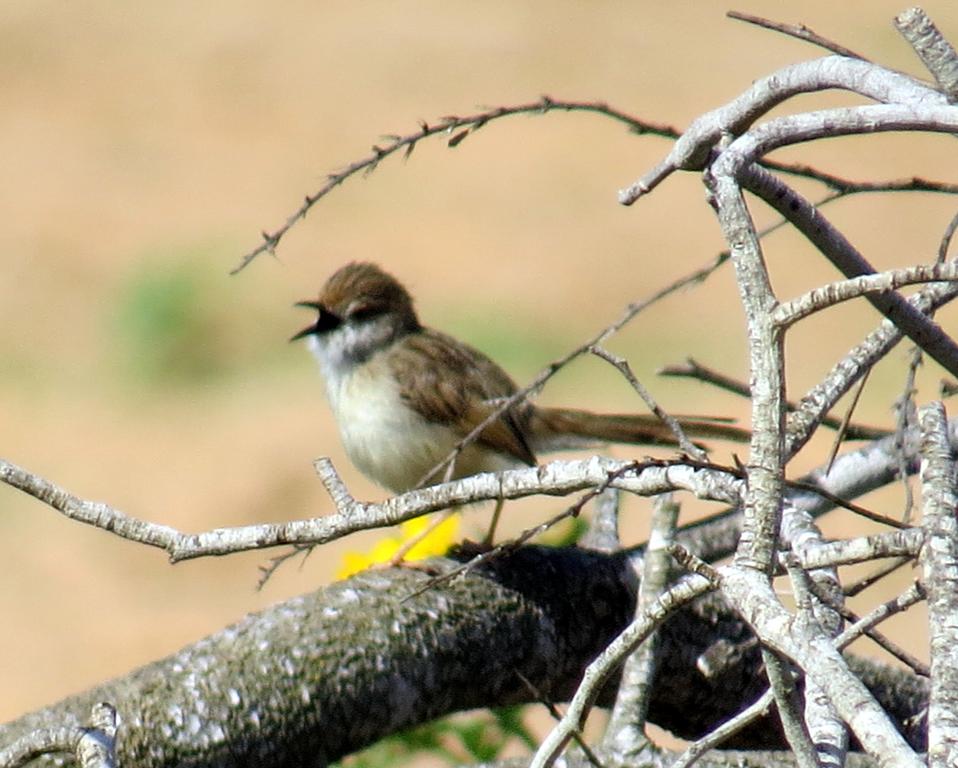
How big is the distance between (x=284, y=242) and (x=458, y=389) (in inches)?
325

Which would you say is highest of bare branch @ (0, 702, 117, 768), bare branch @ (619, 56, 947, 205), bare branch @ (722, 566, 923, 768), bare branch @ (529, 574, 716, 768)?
bare branch @ (619, 56, 947, 205)

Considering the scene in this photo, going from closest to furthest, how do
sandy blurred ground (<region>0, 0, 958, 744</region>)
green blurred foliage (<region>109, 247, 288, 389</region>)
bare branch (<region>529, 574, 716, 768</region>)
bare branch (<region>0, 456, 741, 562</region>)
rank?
bare branch (<region>529, 574, 716, 768</region>), bare branch (<region>0, 456, 741, 562</region>), sandy blurred ground (<region>0, 0, 958, 744</region>), green blurred foliage (<region>109, 247, 288, 389</region>)

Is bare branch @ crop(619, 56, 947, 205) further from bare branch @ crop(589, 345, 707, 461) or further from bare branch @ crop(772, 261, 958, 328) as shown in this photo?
bare branch @ crop(772, 261, 958, 328)

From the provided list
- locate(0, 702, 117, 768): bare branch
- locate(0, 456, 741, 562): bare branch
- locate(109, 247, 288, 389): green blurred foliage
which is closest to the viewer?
locate(0, 702, 117, 768): bare branch

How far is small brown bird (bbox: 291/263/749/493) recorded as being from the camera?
19.1 feet

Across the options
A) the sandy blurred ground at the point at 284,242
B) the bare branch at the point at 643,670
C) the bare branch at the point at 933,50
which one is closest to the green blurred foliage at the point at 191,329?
the sandy blurred ground at the point at 284,242

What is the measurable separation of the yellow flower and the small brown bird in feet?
2.87

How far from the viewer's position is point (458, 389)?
6027 mm

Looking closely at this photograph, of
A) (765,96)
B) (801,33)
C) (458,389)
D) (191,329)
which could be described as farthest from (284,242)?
(765,96)

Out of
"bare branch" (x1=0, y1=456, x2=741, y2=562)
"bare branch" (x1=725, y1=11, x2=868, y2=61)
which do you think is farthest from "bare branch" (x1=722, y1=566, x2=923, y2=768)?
"bare branch" (x1=725, y1=11, x2=868, y2=61)

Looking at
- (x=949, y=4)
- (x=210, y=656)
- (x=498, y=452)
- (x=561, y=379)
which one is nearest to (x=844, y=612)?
(x=210, y=656)

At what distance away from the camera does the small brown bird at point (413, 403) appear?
5816 millimetres

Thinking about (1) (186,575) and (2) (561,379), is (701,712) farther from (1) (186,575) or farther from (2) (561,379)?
(2) (561,379)

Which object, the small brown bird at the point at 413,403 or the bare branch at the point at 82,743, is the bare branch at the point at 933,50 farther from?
the small brown bird at the point at 413,403
